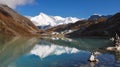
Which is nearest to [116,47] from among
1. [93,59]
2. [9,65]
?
[93,59]

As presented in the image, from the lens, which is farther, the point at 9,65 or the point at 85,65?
the point at 9,65

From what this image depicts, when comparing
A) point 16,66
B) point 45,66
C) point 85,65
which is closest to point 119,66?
point 85,65

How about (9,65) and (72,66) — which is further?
(9,65)

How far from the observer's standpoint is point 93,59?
5969 centimetres

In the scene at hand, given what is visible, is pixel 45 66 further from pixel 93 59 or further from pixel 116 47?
pixel 116 47

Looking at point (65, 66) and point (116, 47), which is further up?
A: point (116, 47)

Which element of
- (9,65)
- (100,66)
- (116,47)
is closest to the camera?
(100,66)

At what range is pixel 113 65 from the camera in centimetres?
5466

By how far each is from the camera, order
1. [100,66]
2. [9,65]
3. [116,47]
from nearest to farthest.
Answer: [100,66] → [9,65] → [116,47]

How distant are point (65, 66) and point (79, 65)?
3035 millimetres

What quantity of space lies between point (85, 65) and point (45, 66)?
803 cm

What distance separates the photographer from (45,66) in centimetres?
5478

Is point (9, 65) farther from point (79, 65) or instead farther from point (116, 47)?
point (116, 47)

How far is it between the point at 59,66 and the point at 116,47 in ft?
125
